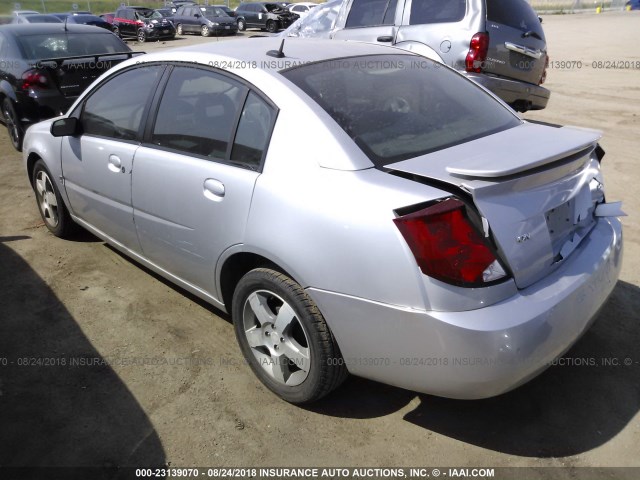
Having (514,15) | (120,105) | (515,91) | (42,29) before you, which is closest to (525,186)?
(120,105)

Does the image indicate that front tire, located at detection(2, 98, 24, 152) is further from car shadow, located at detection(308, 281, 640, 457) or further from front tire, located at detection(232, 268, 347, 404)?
car shadow, located at detection(308, 281, 640, 457)

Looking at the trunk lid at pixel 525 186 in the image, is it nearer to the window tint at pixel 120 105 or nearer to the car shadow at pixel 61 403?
the car shadow at pixel 61 403

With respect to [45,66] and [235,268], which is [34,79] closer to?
[45,66]

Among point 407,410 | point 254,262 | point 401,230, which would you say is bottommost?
point 407,410

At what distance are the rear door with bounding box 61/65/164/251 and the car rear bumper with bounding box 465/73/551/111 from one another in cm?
374

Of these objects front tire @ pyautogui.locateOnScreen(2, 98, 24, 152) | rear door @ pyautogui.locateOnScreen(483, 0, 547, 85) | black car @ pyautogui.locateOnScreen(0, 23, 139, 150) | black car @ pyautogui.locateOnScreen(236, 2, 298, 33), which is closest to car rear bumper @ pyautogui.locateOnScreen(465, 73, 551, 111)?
rear door @ pyautogui.locateOnScreen(483, 0, 547, 85)

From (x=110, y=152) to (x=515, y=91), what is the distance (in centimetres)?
475

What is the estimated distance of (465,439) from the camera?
8.13ft

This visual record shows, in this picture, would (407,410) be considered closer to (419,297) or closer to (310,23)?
(419,297)

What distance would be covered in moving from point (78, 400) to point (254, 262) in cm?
115

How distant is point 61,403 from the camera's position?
109 inches

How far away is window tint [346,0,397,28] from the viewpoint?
6941 mm

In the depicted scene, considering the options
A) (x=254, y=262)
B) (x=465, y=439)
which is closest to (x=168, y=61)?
(x=254, y=262)

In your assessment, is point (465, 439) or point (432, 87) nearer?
point (465, 439)
